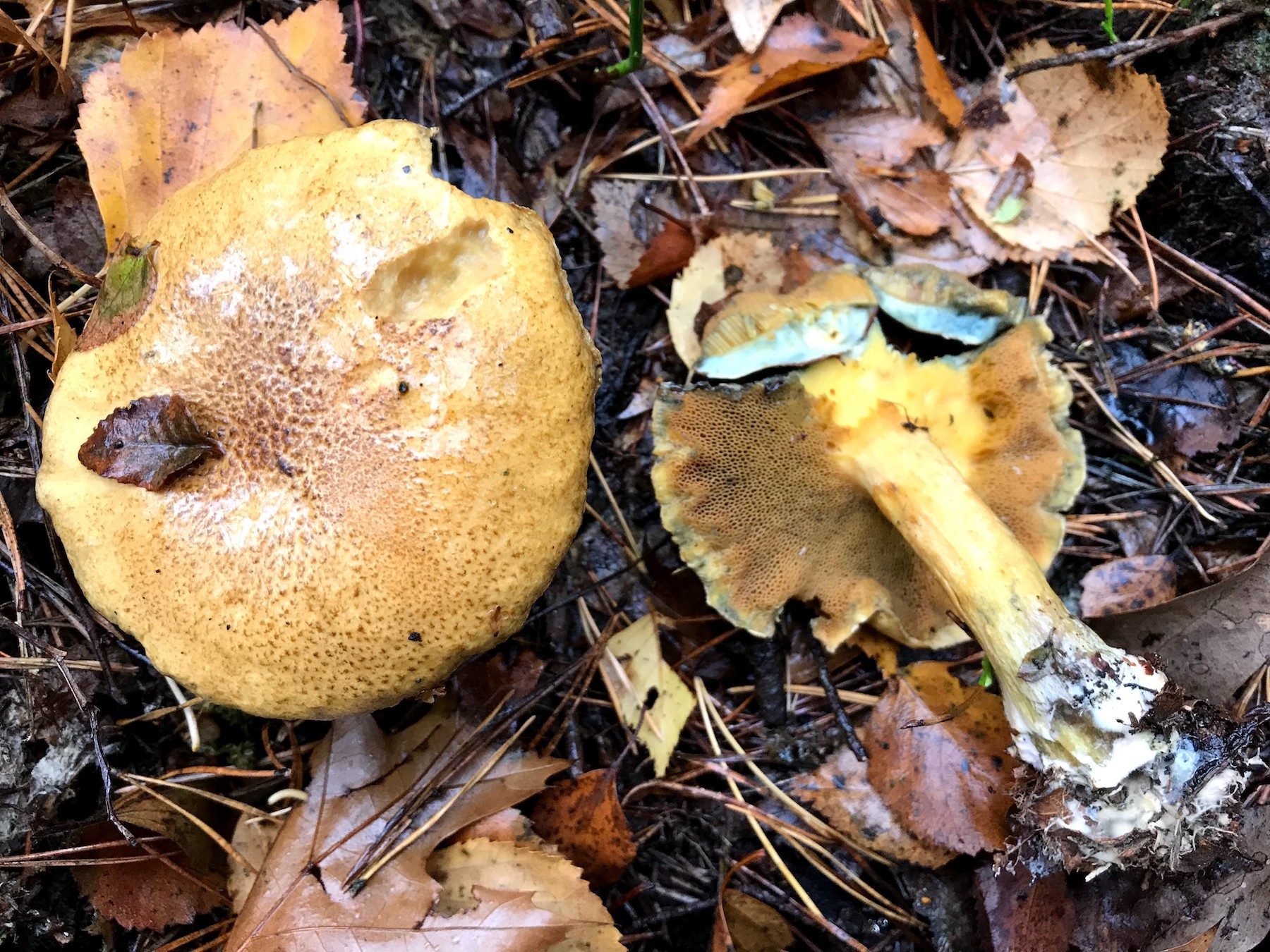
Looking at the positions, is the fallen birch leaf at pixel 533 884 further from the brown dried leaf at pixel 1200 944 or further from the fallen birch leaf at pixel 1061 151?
the fallen birch leaf at pixel 1061 151

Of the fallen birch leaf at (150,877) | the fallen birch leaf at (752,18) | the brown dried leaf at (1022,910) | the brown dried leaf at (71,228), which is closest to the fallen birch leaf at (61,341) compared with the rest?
the brown dried leaf at (71,228)

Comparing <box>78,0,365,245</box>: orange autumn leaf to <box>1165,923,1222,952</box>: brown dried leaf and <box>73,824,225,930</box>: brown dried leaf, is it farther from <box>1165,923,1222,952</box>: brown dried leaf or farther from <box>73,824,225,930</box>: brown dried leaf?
<box>1165,923,1222,952</box>: brown dried leaf

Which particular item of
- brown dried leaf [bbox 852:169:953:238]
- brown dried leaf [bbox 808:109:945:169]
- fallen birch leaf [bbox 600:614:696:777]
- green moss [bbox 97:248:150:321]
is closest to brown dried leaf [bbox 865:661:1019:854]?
fallen birch leaf [bbox 600:614:696:777]

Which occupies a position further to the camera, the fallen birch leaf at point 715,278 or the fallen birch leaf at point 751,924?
the fallen birch leaf at point 715,278

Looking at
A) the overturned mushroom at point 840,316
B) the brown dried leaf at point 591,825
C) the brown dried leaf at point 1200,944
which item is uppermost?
the overturned mushroom at point 840,316

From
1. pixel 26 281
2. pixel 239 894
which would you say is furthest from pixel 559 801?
pixel 26 281

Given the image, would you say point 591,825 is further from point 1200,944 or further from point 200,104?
point 200,104

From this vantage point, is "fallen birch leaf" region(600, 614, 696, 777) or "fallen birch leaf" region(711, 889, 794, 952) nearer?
"fallen birch leaf" region(711, 889, 794, 952)
